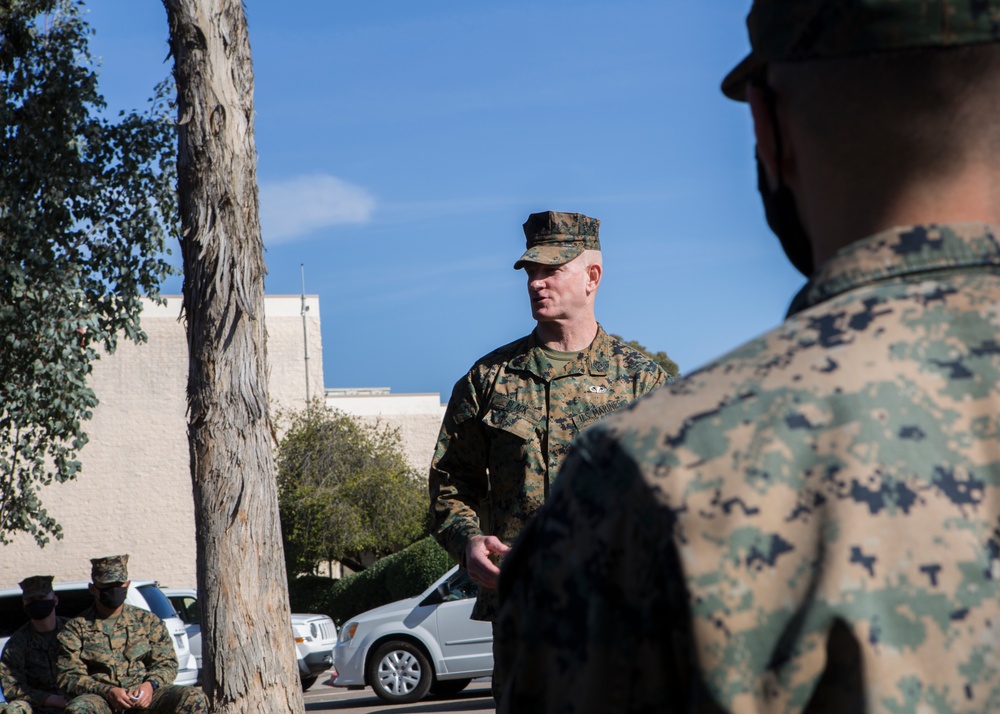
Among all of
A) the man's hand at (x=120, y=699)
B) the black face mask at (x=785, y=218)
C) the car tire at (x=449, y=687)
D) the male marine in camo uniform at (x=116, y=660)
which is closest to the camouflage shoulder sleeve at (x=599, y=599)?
the black face mask at (x=785, y=218)

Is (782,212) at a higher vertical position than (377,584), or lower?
higher

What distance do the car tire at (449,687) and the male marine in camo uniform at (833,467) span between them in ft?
47.3

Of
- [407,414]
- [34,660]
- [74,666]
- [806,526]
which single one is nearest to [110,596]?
[74,666]

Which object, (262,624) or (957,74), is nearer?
(957,74)

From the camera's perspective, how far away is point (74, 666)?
31.0 ft

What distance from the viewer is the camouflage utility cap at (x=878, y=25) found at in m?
1.17

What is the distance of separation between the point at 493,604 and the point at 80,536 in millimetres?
39414

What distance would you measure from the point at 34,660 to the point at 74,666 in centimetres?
47

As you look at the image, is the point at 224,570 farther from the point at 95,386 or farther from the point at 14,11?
the point at 95,386

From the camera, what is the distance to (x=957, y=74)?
3.90 feet

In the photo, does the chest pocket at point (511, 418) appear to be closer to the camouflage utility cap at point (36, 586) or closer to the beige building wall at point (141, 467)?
the camouflage utility cap at point (36, 586)

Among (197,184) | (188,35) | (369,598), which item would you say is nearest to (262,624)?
(197,184)

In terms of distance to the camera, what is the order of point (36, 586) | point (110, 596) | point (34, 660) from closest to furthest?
point (34, 660)
point (110, 596)
point (36, 586)

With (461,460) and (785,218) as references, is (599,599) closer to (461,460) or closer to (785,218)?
(785,218)
